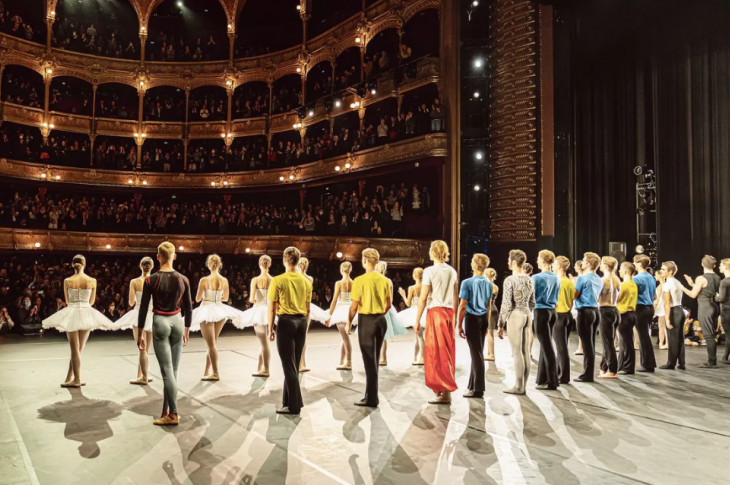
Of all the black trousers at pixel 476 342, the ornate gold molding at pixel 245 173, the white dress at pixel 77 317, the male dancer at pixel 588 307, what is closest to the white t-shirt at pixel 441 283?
the black trousers at pixel 476 342

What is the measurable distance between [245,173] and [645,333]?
23457 millimetres

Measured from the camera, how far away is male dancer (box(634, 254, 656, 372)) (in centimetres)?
975

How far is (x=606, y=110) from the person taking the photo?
640 inches

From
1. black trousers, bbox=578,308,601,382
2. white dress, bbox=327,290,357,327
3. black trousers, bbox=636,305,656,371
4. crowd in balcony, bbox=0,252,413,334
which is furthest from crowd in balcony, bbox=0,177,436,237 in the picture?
black trousers, bbox=578,308,601,382

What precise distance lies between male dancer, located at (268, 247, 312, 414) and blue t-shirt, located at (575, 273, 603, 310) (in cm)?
469

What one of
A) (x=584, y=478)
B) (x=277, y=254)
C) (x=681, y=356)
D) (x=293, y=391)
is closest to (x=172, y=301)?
(x=293, y=391)

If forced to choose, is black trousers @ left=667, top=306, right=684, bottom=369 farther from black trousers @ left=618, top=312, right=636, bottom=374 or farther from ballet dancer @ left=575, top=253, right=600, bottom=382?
ballet dancer @ left=575, top=253, right=600, bottom=382

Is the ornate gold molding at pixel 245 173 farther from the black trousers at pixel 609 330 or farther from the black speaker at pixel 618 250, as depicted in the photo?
the black trousers at pixel 609 330

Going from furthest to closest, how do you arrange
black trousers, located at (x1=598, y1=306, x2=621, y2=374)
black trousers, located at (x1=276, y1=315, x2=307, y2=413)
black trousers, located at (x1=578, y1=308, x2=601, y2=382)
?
1. black trousers, located at (x1=598, y1=306, x2=621, y2=374)
2. black trousers, located at (x1=578, y1=308, x2=601, y2=382)
3. black trousers, located at (x1=276, y1=315, x2=307, y2=413)

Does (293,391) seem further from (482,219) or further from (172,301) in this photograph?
(482,219)

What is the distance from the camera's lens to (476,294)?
754 centimetres

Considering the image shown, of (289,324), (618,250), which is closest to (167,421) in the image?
(289,324)

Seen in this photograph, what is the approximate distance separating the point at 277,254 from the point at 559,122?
14.2 m

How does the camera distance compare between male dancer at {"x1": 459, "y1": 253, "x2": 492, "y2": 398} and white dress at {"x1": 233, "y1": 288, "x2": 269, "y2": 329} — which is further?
white dress at {"x1": 233, "y1": 288, "x2": 269, "y2": 329}
